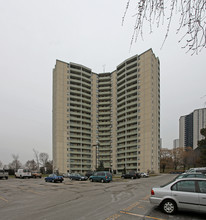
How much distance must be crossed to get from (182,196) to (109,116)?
7942 cm

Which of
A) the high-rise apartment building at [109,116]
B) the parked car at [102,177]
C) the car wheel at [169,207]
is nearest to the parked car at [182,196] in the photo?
the car wheel at [169,207]

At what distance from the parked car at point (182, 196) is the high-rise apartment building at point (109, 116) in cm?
5840

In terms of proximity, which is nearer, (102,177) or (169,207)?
(169,207)

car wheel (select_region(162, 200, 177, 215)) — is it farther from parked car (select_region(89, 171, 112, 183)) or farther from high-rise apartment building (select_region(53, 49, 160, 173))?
high-rise apartment building (select_region(53, 49, 160, 173))

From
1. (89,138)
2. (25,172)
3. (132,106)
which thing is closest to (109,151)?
(89,138)

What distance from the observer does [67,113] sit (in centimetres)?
7725

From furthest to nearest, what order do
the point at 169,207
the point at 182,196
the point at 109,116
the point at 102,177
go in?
the point at 109,116 < the point at 102,177 < the point at 169,207 < the point at 182,196

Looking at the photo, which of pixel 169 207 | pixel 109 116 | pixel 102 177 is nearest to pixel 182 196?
pixel 169 207

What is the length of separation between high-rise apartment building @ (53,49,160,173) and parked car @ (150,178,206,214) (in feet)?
192

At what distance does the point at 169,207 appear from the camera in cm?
769

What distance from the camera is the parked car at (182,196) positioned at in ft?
23.6

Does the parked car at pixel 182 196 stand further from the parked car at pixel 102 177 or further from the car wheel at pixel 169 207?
the parked car at pixel 102 177

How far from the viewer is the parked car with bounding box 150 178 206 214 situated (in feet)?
23.6

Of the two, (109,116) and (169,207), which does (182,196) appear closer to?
(169,207)
